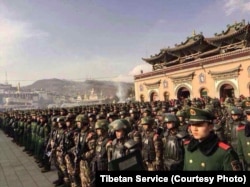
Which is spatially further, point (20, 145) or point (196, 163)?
Result: point (20, 145)

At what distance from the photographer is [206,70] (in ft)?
92.4

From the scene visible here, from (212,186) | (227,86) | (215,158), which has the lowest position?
(212,186)

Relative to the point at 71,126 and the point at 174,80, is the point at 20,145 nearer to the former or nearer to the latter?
Answer: the point at 71,126

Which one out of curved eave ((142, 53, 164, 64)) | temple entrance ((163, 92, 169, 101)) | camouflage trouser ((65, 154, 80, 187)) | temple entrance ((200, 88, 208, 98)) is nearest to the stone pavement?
camouflage trouser ((65, 154, 80, 187))

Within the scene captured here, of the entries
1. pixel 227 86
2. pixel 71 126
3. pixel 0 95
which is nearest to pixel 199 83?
pixel 227 86

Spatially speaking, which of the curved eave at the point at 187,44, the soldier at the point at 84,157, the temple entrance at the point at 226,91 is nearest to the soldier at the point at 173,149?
the soldier at the point at 84,157

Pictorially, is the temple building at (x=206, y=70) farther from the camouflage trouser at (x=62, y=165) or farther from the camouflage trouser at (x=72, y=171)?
the camouflage trouser at (x=72, y=171)

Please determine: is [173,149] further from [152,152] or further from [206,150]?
[206,150]

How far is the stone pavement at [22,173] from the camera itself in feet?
26.8

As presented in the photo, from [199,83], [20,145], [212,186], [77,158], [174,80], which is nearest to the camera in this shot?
[212,186]

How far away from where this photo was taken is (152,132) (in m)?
6.23

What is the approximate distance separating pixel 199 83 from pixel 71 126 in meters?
23.2

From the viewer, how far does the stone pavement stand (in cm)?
818

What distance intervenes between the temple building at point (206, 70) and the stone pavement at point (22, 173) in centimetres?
1857
